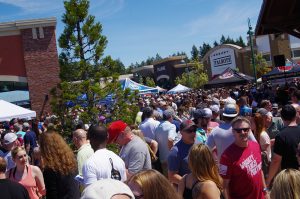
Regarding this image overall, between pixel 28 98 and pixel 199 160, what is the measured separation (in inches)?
779

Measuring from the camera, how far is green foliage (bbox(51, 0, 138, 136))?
1098 centimetres

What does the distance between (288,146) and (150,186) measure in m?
2.96

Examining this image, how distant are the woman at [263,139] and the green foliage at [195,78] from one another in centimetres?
6594

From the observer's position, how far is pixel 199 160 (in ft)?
12.1

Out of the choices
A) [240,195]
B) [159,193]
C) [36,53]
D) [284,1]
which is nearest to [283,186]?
[159,193]

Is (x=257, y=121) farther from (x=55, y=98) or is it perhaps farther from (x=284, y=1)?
(x=55, y=98)

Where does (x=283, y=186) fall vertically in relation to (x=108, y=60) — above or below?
below

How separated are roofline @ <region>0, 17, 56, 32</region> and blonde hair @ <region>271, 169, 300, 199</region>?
65.8ft

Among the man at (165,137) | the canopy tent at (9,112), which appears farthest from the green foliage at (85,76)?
the man at (165,137)

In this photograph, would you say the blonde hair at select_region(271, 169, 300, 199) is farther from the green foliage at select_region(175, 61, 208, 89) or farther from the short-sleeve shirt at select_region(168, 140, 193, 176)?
the green foliage at select_region(175, 61, 208, 89)

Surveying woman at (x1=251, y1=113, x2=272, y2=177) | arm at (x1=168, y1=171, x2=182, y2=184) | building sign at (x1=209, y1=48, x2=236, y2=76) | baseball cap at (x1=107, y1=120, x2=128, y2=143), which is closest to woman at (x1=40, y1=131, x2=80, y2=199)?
baseball cap at (x1=107, y1=120, x2=128, y2=143)

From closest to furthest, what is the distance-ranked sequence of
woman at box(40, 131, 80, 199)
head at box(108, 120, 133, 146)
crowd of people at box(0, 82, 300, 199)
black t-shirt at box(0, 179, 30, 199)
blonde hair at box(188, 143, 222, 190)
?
blonde hair at box(188, 143, 222, 190)
crowd of people at box(0, 82, 300, 199)
black t-shirt at box(0, 179, 30, 199)
woman at box(40, 131, 80, 199)
head at box(108, 120, 133, 146)

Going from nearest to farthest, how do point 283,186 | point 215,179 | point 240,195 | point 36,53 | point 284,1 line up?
point 283,186 → point 215,179 → point 240,195 → point 284,1 → point 36,53

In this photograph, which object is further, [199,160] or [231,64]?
[231,64]
